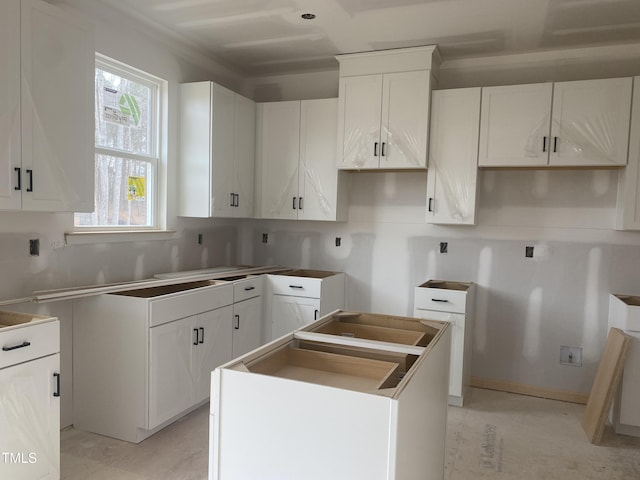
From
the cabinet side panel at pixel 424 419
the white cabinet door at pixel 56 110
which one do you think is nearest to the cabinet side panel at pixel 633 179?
the cabinet side panel at pixel 424 419

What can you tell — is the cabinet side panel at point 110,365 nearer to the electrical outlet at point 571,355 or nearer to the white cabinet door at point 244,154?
the white cabinet door at point 244,154

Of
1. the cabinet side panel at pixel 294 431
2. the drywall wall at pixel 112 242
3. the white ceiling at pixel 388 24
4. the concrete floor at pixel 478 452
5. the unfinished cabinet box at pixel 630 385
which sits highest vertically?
the white ceiling at pixel 388 24

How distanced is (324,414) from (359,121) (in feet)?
9.94

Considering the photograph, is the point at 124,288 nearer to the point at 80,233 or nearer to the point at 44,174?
the point at 80,233

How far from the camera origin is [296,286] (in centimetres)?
409

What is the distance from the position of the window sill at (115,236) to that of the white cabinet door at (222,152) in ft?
1.45

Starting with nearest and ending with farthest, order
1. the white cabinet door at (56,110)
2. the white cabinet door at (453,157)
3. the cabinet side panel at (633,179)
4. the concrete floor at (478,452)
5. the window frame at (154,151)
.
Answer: the white cabinet door at (56,110) < the concrete floor at (478,452) < the cabinet side panel at (633,179) < the window frame at (154,151) < the white cabinet door at (453,157)

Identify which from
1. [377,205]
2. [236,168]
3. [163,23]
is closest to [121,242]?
[236,168]

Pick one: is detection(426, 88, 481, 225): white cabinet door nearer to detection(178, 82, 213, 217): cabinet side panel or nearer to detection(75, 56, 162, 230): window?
detection(178, 82, 213, 217): cabinet side panel

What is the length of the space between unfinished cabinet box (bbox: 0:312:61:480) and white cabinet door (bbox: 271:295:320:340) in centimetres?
203

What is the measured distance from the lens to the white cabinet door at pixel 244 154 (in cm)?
417

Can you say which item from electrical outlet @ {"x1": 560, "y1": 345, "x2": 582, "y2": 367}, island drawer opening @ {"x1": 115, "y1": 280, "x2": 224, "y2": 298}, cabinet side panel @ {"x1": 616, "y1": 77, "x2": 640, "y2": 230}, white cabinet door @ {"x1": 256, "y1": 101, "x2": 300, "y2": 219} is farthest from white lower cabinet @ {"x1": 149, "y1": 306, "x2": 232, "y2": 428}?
cabinet side panel @ {"x1": 616, "y1": 77, "x2": 640, "y2": 230}

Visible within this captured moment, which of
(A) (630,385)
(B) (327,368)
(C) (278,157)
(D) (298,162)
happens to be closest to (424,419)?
(B) (327,368)

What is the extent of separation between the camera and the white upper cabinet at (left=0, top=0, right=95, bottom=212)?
2285mm
